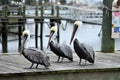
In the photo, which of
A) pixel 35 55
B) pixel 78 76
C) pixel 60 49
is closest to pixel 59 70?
pixel 78 76

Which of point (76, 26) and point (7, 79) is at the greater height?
point (76, 26)

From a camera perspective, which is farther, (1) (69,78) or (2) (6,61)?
(2) (6,61)

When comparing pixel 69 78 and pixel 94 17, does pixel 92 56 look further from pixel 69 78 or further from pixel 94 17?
pixel 94 17

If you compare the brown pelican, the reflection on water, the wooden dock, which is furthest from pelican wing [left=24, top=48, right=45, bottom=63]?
the reflection on water

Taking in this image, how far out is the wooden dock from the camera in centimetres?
1034

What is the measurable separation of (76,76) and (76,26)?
4.52 feet

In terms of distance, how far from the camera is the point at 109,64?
1152cm

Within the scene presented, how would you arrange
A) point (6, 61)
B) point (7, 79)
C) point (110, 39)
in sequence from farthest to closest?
point (110, 39)
point (6, 61)
point (7, 79)

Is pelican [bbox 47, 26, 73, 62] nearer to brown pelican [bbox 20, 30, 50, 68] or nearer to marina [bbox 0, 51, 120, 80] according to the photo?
marina [bbox 0, 51, 120, 80]

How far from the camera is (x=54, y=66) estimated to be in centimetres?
1102

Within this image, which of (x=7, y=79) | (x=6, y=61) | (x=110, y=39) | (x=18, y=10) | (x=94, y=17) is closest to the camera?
(x=7, y=79)

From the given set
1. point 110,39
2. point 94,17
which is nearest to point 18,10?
point 94,17

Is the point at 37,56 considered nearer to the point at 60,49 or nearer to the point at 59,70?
the point at 59,70

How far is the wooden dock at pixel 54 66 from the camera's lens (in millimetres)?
10344
